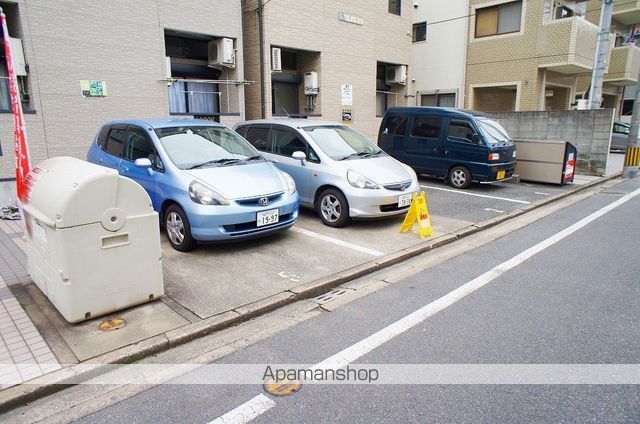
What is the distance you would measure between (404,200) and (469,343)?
11.8ft

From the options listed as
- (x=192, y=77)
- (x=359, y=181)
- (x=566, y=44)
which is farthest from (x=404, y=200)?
(x=566, y=44)

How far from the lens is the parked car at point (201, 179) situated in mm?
5184

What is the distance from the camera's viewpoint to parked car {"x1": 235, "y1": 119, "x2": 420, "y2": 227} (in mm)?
6520

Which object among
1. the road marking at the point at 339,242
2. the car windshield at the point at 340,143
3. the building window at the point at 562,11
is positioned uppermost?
the building window at the point at 562,11

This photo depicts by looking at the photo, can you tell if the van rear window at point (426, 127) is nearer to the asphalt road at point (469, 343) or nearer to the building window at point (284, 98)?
the building window at point (284, 98)

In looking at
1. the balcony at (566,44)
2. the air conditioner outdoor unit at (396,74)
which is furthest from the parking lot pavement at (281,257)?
the balcony at (566,44)

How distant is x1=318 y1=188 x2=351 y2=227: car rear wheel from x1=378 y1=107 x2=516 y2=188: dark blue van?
15.8 ft

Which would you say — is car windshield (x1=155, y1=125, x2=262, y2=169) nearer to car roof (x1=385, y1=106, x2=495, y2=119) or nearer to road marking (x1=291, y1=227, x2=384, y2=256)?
road marking (x1=291, y1=227, x2=384, y2=256)

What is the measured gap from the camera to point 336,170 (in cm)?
668

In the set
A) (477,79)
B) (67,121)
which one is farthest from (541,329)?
(477,79)

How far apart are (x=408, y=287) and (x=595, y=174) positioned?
37.1ft

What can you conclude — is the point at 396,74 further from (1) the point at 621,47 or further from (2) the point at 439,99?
(1) the point at 621,47

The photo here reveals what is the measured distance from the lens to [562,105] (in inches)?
790

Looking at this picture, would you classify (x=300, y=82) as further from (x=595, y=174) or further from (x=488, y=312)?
(x=488, y=312)
